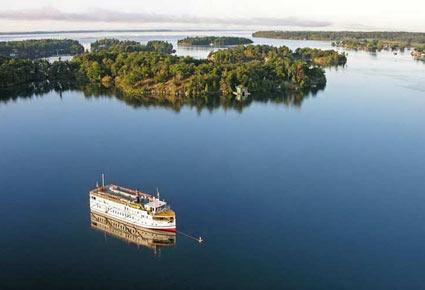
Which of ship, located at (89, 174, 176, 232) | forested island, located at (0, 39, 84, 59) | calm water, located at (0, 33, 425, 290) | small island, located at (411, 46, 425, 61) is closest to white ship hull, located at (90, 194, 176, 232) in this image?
ship, located at (89, 174, 176, 232)

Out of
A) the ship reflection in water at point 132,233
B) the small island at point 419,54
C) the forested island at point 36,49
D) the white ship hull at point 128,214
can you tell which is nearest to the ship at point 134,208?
the white ship hull at point 128,214

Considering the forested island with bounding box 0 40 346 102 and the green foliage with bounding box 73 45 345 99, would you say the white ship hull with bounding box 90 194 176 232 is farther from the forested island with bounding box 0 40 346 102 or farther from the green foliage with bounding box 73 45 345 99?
the green foliage with bounding box 73 45 345 99

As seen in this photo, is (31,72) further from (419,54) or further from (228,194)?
(419,54)

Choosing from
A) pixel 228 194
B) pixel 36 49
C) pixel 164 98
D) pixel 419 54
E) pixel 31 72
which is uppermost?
pixel 36 49

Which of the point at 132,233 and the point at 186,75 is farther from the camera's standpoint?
the point at 186,75

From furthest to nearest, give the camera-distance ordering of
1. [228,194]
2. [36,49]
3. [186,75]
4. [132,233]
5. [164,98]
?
[36,49], [186,75], [164,98], [228,194], [132,233]

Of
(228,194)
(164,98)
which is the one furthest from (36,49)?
(228,194)
